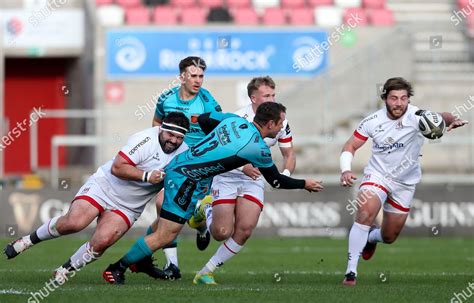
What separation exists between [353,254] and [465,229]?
10245mm

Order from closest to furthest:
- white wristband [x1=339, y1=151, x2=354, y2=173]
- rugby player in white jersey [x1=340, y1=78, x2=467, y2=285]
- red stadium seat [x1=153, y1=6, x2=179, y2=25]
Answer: white wristband [x1=339, y1=151, x2=354, y2=173]
rugby player in white jersey [x1=340, y1=78, x2=467, y2=285]
red stadium seat [x1=153, y1=6, x2=179, y2=25]

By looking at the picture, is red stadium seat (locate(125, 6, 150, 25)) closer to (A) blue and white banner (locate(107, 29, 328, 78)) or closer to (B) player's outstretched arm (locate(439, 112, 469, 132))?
(A) blue and white banner (locate(107, 29, 328, 78))

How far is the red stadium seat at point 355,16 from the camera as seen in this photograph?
2649 cm

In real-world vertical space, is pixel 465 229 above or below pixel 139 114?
below

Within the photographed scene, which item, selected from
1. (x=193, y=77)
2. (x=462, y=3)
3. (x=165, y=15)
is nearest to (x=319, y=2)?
(x=462, y=3)

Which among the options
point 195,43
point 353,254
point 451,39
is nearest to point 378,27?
point 451,39

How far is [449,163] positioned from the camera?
23781mm

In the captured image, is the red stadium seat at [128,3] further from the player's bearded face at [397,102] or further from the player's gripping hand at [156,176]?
the player's gripping hand at [156,176]

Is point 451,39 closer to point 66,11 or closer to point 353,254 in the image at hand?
point 66,11

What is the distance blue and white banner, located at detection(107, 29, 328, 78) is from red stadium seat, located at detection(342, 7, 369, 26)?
822mm

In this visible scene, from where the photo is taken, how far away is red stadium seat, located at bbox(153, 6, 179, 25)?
26094mm

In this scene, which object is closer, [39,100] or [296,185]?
[296,185]
